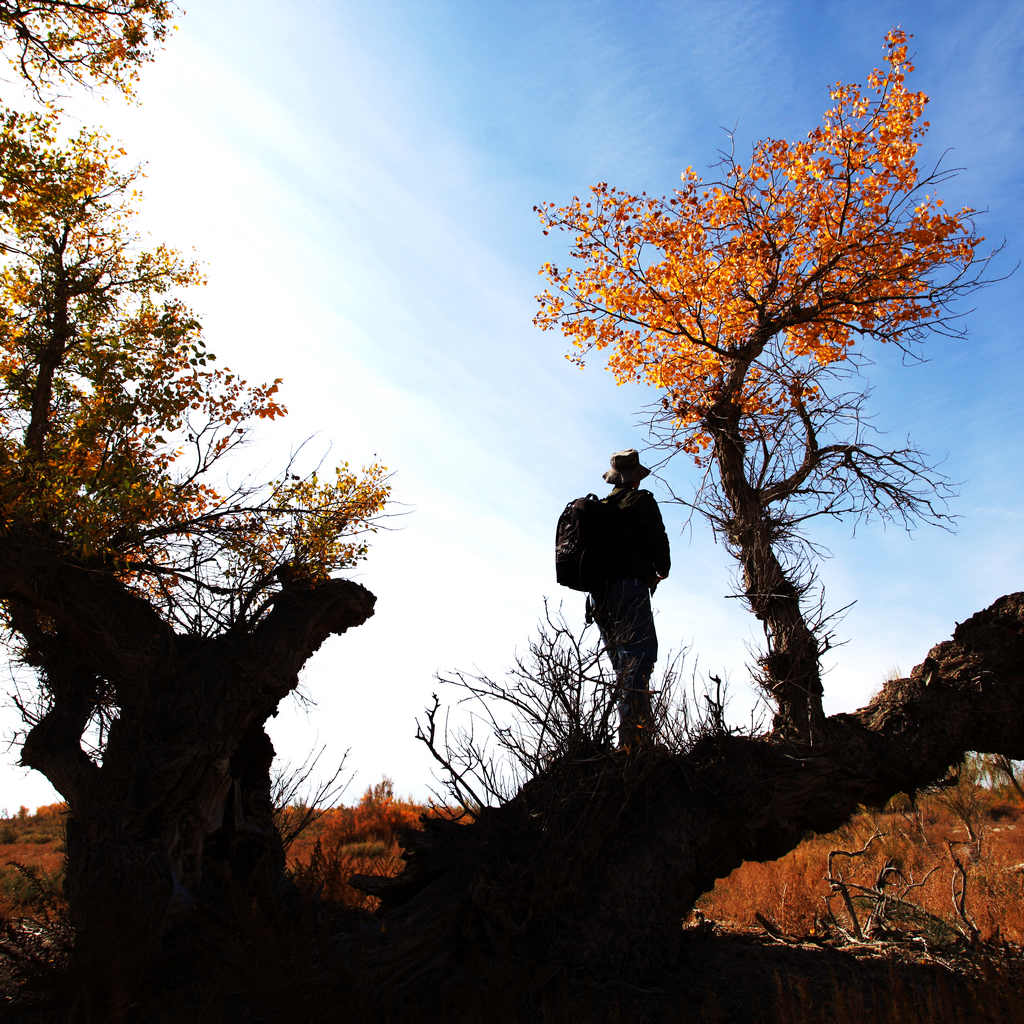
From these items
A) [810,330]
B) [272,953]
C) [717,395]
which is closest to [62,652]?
[272,953]

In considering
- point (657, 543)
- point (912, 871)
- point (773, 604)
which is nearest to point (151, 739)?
point (657, 543)

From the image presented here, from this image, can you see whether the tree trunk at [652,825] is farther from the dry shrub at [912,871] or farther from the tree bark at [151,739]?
the tree bark at [151,739]

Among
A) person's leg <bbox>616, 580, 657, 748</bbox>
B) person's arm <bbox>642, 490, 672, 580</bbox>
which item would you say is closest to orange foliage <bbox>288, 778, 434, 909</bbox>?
person's leg <bbox>616, 580, 657, 748</bbox>

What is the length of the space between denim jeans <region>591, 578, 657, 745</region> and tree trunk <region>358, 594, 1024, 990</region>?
1.01 ft

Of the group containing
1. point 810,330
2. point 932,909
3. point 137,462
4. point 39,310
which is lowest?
point 932,909

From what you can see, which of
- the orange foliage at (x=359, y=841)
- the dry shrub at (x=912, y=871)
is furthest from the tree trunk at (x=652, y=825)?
the orange foliage at (x=359, y=841)

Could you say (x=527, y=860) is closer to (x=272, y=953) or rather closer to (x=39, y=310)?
(x=272, y=953)

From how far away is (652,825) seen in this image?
18.5 feet

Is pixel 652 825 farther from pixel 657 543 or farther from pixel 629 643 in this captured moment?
pixel 657 543

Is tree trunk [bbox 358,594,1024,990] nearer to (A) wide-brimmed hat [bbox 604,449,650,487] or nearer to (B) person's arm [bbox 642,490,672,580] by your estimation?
(B) person's arm [bbox 642,490,672,580]

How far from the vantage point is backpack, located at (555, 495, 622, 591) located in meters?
6.55

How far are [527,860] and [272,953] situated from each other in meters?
1.83

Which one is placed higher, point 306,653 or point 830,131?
point 830,131

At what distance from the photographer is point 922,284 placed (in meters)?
10.0
